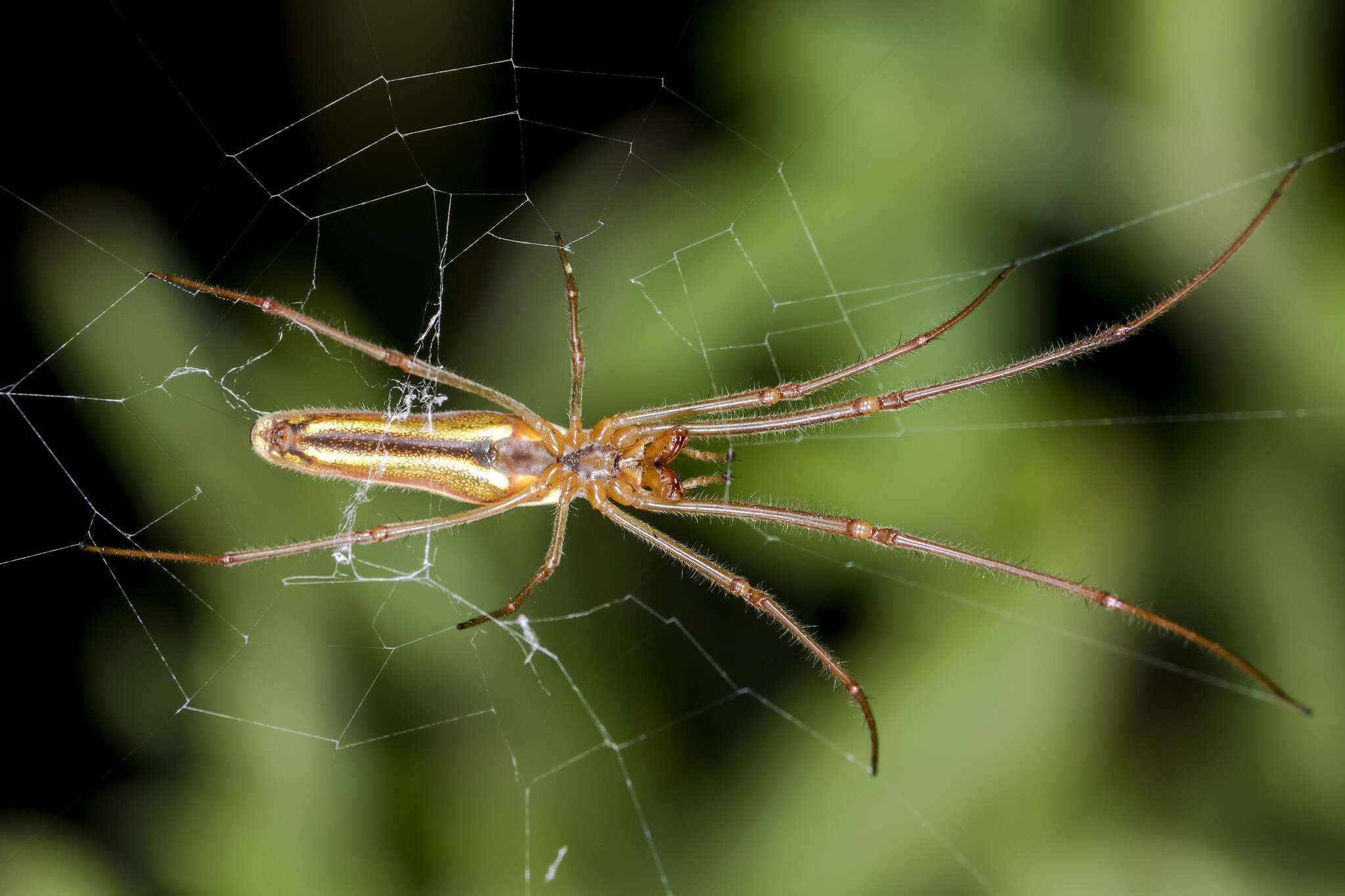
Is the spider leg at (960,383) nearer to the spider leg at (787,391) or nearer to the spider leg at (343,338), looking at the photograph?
the spider leg at (787,391)

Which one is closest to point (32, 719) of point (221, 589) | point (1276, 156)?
point (221, 589)

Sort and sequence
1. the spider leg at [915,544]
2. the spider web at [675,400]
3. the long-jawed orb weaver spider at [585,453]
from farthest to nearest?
the spider web at [675,400]
the long-jawed orb weaver spider at [585,453]
the spider leg at [915,544]

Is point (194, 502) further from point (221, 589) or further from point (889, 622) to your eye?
point (889, 622)

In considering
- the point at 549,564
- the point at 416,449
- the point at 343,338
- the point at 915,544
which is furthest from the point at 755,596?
the point at 343,338

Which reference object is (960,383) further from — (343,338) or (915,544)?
(343,338)

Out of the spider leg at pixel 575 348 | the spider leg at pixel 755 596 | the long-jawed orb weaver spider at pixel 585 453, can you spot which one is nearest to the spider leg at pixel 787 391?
the long-jawed orb weaver spider at pixel 585 453
